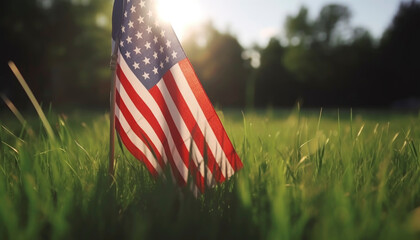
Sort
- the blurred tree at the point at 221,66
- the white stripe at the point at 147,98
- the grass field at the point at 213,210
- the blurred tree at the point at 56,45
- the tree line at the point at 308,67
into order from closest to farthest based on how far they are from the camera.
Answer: the grass field at the point at 213,210 → the white stripe at the point at 147,98 → the blurred tree at the point at 56,45 → the tree line at the point at 308,67 → the blurred tree at the point at 221,66

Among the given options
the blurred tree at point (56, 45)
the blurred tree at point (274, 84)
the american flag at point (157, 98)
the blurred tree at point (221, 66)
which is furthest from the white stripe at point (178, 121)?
the blurred tree at point (274, 84)

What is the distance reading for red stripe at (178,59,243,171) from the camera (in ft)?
5.65

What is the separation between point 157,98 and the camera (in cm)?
185

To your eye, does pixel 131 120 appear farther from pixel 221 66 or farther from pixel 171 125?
pixel 221 66

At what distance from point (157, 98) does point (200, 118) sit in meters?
0.29

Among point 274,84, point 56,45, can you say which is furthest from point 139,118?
point 274,84

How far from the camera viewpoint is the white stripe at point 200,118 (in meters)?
1.74

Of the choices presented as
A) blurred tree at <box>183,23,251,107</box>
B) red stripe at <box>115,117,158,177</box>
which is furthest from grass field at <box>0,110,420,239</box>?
blurred tree at <box>183,23,251,107</box>

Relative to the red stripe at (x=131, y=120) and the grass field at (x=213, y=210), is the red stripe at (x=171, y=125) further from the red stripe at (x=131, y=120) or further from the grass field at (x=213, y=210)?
the grass field at (x=213, y=210)

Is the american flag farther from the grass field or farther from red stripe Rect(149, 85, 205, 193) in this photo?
the grass field

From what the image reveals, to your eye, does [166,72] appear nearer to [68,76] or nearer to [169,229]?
[169,229]

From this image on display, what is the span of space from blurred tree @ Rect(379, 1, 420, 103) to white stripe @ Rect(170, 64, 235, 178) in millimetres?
37440

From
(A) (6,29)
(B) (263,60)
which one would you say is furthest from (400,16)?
(A) (6,29)

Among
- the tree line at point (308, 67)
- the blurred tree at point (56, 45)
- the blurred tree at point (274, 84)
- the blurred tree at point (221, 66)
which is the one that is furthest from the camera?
the blurred tree at point (274, 84)
